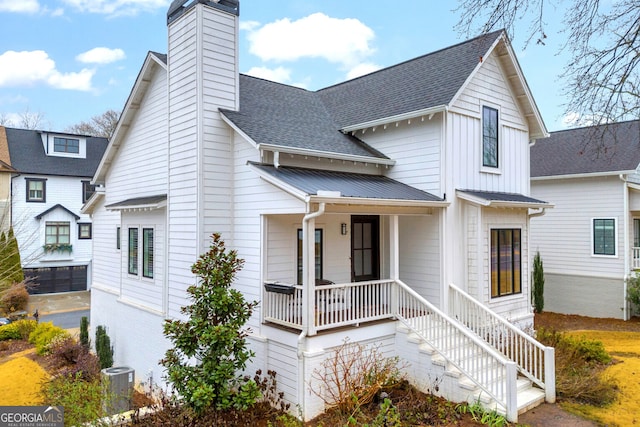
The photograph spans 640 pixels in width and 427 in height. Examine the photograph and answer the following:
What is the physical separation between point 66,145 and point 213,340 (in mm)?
28618

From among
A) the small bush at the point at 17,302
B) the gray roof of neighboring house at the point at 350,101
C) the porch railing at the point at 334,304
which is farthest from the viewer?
the small bush at the point at 17,302

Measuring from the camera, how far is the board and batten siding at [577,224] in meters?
16.9

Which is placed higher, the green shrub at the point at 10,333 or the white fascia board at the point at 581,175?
the white fascia board at the point at 581,175

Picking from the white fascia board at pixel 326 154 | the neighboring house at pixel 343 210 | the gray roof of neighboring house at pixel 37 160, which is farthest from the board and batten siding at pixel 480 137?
the gray roof of neighboring house at pixel 37 160

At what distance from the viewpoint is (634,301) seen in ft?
53.8

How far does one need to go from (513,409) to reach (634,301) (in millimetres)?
12867

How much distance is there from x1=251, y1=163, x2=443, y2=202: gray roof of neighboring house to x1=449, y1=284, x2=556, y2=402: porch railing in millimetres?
2568

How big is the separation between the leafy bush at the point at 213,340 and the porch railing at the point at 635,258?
16.8m

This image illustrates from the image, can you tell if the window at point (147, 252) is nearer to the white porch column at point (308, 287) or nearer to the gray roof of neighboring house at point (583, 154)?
the white porch column at point (308, 287)

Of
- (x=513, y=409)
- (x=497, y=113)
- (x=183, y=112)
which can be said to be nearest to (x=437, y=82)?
(x=497, y=113)

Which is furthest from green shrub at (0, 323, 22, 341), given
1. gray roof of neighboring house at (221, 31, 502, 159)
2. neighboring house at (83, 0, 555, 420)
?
gray roof of neighboring house at (221, 31, 502, 159)

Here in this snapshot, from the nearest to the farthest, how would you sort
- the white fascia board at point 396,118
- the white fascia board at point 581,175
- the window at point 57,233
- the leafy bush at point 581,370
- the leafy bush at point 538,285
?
the leafy bush at point 581,370 → the white fascia board at point 396,118 → the white fascia board at point 581,175 → the leafy bush at point 538,285 → the window at point 57,233

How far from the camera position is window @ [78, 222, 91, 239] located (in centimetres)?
2942

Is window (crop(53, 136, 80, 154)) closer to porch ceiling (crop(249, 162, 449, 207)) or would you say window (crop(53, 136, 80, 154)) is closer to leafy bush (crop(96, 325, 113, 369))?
leafy bush (crop(96, 325, 113, 369))
